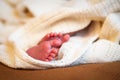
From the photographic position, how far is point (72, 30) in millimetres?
931

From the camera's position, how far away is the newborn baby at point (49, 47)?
31.6 inches

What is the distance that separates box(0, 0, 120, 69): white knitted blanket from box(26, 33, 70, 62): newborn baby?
26 millimetres

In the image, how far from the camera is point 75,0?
1.03 m

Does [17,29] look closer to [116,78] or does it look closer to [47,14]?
[47,14]

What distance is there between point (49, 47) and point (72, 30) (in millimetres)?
157

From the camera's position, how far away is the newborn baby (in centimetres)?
80

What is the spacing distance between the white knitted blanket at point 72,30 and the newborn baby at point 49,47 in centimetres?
3

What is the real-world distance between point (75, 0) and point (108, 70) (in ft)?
1.40

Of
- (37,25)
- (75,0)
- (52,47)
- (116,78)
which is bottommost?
(116,78)

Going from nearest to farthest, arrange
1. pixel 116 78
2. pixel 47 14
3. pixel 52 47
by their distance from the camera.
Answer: pixel 116 78, pixel 52 47, pixel 47 14

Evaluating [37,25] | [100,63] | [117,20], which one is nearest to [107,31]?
[117,20]

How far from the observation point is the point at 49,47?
2.68ft

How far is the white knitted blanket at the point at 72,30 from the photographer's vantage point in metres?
0.77

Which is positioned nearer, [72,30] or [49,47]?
[49,47]
